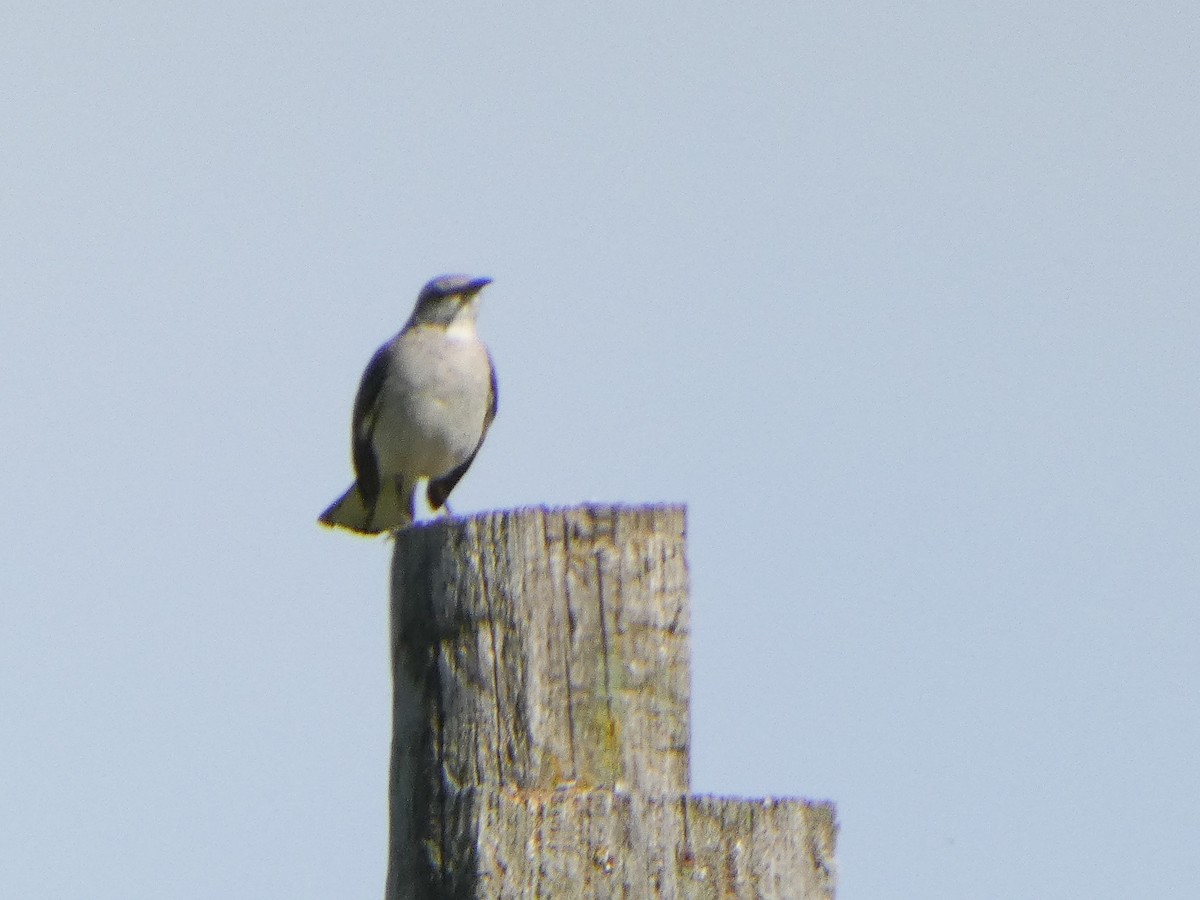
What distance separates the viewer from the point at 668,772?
4.14m

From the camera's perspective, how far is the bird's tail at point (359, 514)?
1059cm

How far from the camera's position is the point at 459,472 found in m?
11.0

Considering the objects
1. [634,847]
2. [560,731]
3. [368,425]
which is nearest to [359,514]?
[368,425]

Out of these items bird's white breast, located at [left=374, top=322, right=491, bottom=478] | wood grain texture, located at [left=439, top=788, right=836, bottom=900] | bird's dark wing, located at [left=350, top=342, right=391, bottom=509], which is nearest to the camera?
wood grain texture, located at [left=439, top=788, right=836, bottom=900]

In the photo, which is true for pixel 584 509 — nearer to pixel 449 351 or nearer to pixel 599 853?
pixel 599 853

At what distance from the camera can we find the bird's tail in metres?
10.6

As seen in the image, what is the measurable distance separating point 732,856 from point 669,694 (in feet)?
1.58

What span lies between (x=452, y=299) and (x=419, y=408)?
2.39 feet

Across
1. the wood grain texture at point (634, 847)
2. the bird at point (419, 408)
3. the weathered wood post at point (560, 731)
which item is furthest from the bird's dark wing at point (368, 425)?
the wood grain texture at point (634, 847)

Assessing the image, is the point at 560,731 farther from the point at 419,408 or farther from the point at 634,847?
the point at 419,408

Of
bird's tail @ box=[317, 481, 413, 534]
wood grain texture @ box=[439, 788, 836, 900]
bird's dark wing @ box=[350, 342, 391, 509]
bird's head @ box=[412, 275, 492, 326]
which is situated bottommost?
wood grain texture @ box=[439, 788, 836, 900]

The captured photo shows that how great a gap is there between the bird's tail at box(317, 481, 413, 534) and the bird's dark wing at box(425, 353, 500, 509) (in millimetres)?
334

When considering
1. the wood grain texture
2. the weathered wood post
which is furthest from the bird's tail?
the wood grain texture

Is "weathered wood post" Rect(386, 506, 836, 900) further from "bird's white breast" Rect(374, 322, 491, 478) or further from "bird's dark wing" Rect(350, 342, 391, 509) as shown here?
"bird's dark wing" Rect(350, 342, 391, 509)
